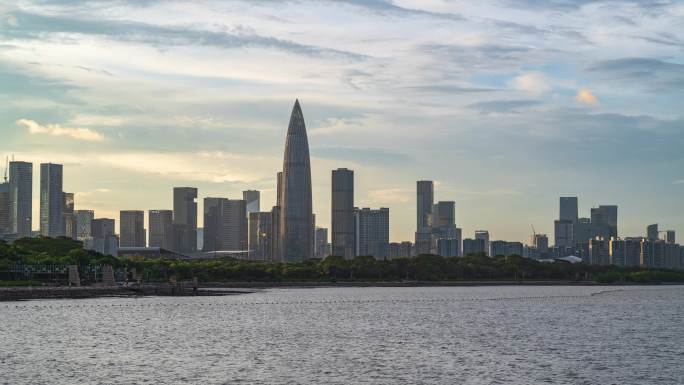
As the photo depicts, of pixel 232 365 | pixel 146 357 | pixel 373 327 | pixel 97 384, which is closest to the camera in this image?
pixel 97 384

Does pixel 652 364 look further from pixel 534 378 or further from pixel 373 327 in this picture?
pixel 373 327

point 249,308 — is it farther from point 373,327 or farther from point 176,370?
point 176,370

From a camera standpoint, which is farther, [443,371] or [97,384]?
[443,371]

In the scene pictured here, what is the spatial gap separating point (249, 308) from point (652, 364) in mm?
102272

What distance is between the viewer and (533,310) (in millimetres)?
193125

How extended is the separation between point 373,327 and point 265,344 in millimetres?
30209

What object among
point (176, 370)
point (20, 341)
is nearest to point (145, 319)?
point (20, 341)

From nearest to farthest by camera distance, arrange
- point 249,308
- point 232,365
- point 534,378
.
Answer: point 534,378, point 232,365, point 249,308

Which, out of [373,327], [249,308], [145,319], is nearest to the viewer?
[373,327]

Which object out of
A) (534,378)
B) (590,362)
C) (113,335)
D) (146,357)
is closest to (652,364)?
(590,362)

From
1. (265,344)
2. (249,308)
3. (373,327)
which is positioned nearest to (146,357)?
(265,344)

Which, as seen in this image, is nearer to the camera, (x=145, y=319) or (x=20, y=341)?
(x=20, y=341)

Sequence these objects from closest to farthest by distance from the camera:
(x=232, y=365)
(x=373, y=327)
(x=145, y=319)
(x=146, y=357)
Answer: (x=232, y=365) → (x=146, y=357) → (x=373, y=327) → (x=145, y=319)

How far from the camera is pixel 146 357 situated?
330 ft
